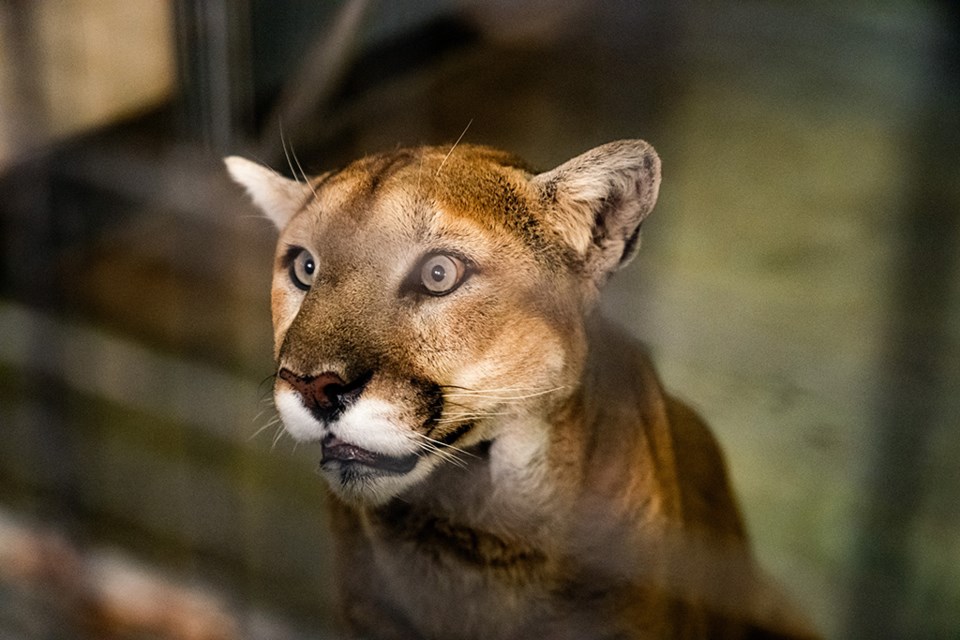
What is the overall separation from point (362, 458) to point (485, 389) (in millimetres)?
135

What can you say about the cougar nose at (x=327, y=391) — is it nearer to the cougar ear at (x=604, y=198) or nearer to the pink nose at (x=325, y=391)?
the pink nose at (x=325, y=391)

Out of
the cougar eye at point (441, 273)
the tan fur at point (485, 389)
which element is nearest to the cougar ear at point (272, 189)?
the tan fur at point (485, 389)

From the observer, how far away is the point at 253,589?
2.07 meters

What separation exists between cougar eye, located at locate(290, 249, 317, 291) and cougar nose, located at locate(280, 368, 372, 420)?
9 cm

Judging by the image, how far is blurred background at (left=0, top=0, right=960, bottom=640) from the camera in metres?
→ 1.19

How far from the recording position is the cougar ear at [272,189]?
0.97 meters

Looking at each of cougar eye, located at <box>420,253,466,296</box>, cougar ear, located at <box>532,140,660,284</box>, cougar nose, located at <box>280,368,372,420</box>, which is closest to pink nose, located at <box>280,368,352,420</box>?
cougar nose, located at <box>280,368,372,420</box>

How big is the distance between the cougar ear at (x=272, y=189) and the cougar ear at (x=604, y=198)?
0.78ft

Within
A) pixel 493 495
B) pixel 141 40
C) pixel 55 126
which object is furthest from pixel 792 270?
pixel 55 126

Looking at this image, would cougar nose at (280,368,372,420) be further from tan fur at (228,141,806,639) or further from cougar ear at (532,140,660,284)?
cougar ear at (532,140,660,284)

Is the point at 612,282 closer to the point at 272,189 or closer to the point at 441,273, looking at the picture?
the point at 441,273

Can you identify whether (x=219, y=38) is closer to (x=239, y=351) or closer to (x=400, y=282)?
(x=239, y=351)

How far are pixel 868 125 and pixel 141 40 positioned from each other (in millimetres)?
1430

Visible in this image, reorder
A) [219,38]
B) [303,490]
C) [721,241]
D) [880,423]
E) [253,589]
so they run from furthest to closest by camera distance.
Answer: [253,589] < [219,38] < [303,490] < [880,423] < [721,241]
